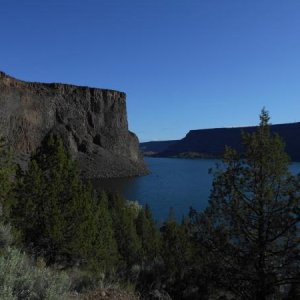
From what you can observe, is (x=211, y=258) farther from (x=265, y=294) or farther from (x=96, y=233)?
(x=96, y=233)

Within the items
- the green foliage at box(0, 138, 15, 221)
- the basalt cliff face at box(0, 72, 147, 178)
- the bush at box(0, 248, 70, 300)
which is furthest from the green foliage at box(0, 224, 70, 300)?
the basalt cliff face at box(0, 72, 147, 178)

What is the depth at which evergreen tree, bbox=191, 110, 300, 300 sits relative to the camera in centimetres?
1173

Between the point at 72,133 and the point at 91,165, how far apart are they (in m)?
11.0

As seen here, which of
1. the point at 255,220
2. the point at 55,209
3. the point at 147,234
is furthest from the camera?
the point at 147,234

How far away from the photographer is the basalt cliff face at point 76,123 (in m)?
96.4

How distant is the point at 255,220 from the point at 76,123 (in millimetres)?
110782

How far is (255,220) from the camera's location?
40.6 ft

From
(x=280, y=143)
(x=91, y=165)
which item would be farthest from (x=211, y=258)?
(x=91, y=165)

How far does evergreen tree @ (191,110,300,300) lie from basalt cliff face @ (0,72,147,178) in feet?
262

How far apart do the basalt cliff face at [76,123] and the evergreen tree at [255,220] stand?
79.7 m

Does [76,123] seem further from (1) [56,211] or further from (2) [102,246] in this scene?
(1) [56,211]

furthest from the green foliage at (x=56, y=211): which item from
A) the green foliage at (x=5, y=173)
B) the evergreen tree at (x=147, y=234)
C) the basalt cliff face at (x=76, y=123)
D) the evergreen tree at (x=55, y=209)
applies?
the basalt cliff face at (x=76, y=123)

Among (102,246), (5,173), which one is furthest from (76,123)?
(5,173)

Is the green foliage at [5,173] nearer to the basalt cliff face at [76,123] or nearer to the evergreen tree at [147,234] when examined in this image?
the evergreen tree at [147,234]
